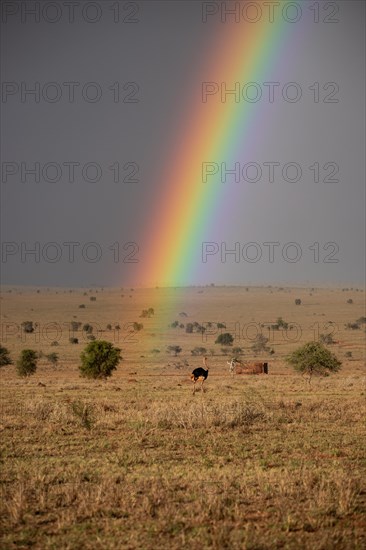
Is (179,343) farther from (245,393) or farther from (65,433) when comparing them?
(65,433)

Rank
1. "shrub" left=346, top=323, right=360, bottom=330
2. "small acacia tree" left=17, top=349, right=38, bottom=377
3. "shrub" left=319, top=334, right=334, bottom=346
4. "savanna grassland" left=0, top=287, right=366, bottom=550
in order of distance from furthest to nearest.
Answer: "shrub" left=346, top=323, right=360, bottom=330 → "shrub" left=319, top=334, right=334, bottom=346 → "small acacia tree" left=17, top=349, right=38, bottom=377 → "savanna grassland" left=0, top=287, right=366, bottom=550

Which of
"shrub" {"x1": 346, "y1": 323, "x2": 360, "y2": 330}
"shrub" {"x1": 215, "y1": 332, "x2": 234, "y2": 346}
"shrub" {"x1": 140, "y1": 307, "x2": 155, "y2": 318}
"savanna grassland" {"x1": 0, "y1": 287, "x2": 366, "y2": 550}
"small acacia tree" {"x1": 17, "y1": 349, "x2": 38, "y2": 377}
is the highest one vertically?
"shrub" {"x1": 140, "y1": 307, "x2": 155, "y2": 318}

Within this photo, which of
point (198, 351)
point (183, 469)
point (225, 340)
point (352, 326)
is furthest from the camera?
point (352, 326)

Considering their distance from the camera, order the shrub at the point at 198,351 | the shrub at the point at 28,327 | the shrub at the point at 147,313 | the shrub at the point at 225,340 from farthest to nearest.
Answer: the shrub at the point at 147,313 < the shrub at the point at 28,327 < the shrub at the point at 225,340 < the shrub at the point at 198,351

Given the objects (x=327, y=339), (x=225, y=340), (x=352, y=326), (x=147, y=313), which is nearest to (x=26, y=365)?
(x=225, y=340)

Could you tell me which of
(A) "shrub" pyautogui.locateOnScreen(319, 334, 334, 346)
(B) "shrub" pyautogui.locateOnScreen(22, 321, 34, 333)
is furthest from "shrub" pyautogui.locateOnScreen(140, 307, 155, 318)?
(A) "shrub" pyautogui.locateOnScreen(319, 334, 334, 346)

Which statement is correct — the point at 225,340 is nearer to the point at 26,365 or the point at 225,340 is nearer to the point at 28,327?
the point at 28,327

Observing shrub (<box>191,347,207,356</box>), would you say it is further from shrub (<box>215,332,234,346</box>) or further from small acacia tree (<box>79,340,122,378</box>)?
small acacia tree (<box>79,340,122,378</box>)

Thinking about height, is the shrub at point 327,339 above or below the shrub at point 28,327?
below

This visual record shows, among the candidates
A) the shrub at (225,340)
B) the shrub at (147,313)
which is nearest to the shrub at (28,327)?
the shrub at (225,340)

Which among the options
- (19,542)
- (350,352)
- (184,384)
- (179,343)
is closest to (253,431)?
(19,542)

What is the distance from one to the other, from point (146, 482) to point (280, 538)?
380cm

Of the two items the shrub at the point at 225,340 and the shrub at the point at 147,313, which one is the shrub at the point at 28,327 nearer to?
the shrub at the point at 225,340

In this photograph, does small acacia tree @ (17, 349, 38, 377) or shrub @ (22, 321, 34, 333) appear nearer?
small acacia tree @ (17, 349, 38, 377)
